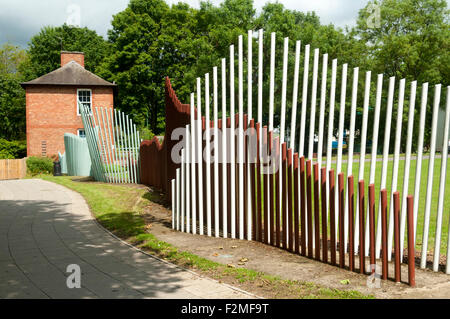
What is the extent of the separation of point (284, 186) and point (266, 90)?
24459 mm

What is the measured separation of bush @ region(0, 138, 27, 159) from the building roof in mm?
5704

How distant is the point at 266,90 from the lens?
29828 millimetres

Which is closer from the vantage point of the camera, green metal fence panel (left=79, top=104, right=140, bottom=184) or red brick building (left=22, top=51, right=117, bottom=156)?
green metal fence panel (left=79, top=104, right=140, bottom=184)

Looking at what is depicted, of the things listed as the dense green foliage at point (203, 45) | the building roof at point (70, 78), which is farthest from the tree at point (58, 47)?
the building roof at point (70, 78)

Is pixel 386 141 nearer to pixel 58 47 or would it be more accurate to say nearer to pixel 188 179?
pixel 188 179

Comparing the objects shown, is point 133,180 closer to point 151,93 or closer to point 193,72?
point 193,72

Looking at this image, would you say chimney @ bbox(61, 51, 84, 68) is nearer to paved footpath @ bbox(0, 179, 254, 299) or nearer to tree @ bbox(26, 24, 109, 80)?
tree @ bbox(26, 24, 109, 80)

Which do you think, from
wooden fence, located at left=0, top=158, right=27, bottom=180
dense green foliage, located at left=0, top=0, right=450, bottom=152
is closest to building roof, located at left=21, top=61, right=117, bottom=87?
dense green foliage, located at left=0, top=0, right=450, bottom=152

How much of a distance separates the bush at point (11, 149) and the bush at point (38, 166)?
322 inches

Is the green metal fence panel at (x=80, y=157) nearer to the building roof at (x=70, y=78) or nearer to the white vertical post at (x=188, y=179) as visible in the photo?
the building roof at (x=70, y=78)

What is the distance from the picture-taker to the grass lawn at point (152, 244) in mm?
4463

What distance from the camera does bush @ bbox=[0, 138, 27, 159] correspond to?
3438 centimetres
